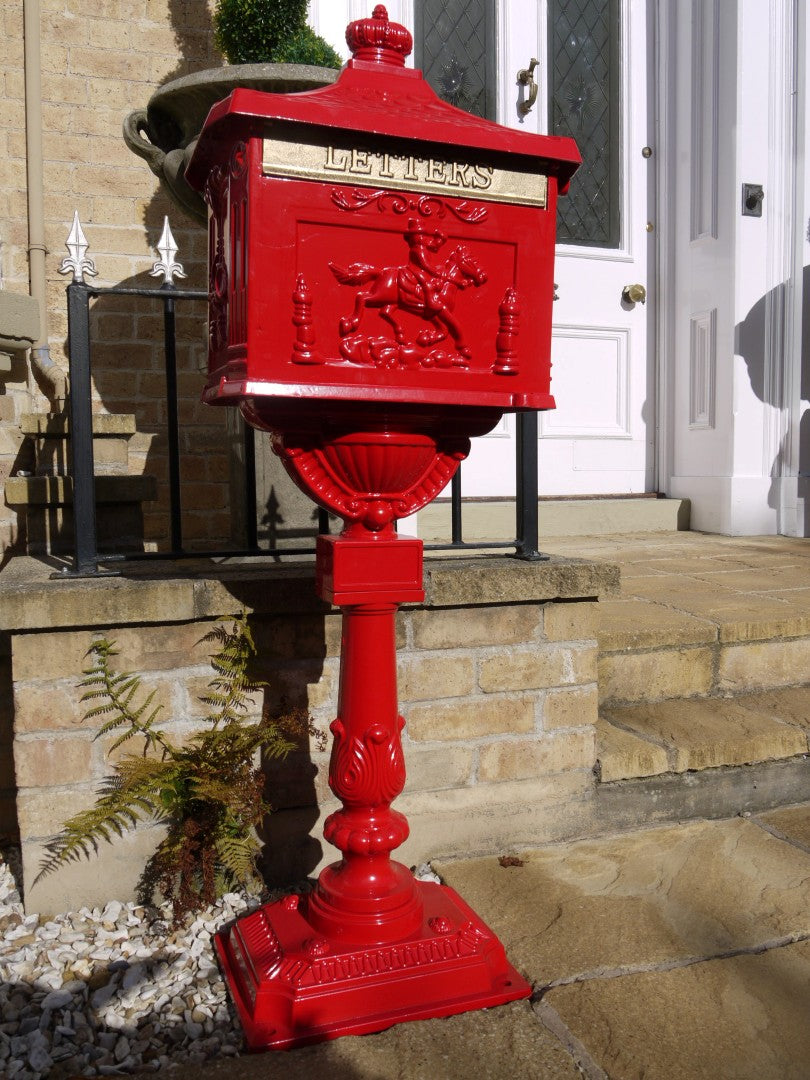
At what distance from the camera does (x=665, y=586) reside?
320 centimetres

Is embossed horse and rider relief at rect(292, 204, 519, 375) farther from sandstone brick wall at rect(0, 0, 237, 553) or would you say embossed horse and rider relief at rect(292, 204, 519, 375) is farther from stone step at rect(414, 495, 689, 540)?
sandstone brick wall at rect(0, 0, 237, 553)

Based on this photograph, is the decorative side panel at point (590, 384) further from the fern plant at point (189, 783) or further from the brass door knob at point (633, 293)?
the fern plant at point (189, 783)

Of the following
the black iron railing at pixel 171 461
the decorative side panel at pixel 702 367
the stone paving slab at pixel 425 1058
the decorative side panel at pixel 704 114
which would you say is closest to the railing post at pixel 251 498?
the black iron railing at pixel 171 461

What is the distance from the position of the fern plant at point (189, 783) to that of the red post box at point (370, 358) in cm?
24

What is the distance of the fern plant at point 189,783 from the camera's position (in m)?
1.87

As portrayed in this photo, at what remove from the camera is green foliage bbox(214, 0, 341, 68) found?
359 cm

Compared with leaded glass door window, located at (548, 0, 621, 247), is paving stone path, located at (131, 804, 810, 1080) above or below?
below

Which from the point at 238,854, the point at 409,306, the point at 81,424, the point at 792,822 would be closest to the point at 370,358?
the point at 409,306

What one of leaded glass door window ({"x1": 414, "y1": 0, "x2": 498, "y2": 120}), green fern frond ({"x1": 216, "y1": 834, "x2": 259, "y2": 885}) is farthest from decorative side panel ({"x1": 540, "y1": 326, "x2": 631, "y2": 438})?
green fern frond ({"x1": 216, "y1": 834, "x2": 259, "y2": 885})

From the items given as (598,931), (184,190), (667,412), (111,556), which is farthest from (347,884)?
(667,412)

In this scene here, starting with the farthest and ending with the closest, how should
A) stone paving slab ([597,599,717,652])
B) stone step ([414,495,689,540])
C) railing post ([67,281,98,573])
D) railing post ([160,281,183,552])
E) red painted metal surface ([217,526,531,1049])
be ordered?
stone step ([414,495,689,540])
stone paving slab ([597,599,717,652])
railing post ([160,281,183,552])
railing post ([67,281,98,573])
red painted metal surface ([217,526,531,1049])

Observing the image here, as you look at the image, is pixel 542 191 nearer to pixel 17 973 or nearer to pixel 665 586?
pixel 17 973

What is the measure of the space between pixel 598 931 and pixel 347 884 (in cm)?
58

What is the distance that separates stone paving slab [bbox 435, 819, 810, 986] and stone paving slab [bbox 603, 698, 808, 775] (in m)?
0.18
